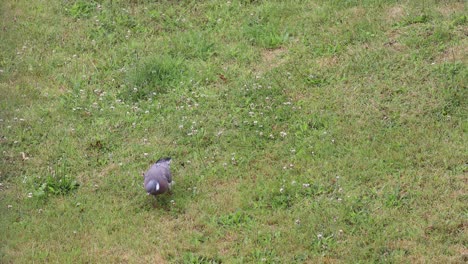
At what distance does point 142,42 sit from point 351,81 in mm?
3192

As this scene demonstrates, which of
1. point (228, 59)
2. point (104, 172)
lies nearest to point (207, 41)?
point (228, 59)

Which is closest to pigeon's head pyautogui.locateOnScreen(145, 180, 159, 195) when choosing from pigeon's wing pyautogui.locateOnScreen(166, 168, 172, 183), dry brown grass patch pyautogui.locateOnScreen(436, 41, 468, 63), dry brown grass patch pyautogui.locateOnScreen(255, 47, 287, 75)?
pigeon's wing pyautogui.locateOnScreen(166, 168, 172, 183)

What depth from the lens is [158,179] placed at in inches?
311

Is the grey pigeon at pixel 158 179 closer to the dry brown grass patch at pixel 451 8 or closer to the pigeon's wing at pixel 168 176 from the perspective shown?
the pigeon's wing at pixel 168 176

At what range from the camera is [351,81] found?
32.8ft

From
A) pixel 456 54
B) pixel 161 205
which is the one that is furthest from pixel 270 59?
pixel 161 205

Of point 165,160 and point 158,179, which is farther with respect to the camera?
point 165,160

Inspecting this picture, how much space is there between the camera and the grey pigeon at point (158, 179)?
786 centimetres

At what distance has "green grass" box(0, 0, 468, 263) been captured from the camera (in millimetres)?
7523

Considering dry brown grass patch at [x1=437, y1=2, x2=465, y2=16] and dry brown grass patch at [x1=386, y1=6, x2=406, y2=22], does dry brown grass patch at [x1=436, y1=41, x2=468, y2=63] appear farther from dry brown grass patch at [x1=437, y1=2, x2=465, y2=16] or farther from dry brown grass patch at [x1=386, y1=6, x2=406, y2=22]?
dry brown grass patch at [x1=386, y1=6, x2=406, y2=22]

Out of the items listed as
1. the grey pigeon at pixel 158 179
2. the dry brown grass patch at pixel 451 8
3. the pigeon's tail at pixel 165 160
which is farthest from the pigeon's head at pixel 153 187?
the dry brown grass patch at pixel 451 8

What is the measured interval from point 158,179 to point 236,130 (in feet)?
5.41

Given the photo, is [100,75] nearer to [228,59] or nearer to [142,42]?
[142,42]

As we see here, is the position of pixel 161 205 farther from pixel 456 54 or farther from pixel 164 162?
pixel 456 54
